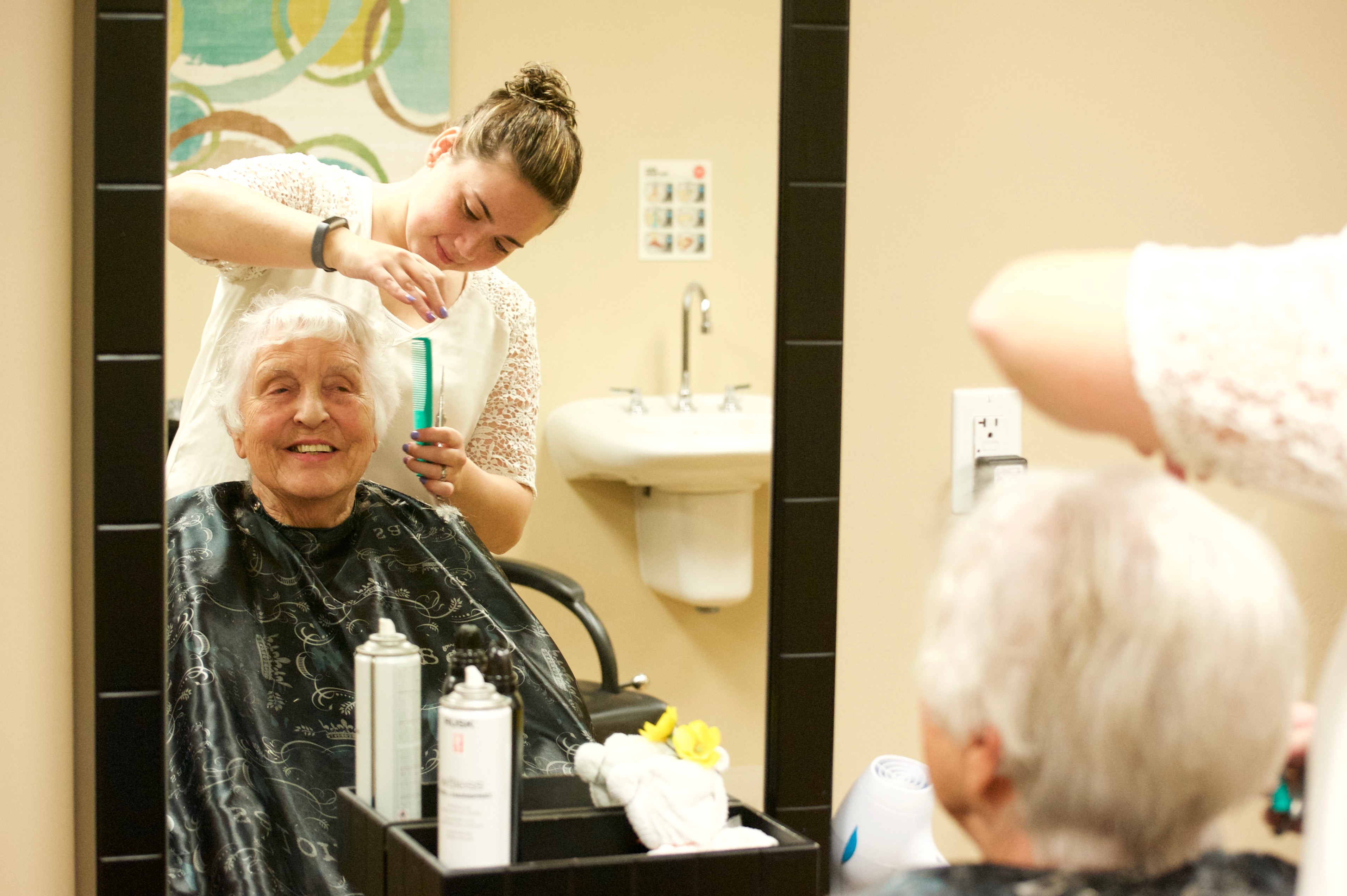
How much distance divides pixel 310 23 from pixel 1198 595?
3.20 feet

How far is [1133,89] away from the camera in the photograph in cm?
138

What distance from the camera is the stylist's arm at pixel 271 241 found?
1.14 m

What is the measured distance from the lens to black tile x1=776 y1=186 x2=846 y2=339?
49.8 inches

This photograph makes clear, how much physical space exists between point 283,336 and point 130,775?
46 centimetres

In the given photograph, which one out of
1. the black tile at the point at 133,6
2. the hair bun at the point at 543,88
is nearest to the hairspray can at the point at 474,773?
the hair bun at the point at 543,88

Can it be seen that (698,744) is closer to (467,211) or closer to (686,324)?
(686,324)

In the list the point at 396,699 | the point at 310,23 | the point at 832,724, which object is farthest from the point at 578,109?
the point at 832,724

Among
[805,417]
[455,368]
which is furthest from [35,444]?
[805,417]

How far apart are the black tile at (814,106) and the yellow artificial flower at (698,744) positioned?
0.60 meters

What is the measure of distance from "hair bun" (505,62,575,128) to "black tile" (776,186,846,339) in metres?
0.26

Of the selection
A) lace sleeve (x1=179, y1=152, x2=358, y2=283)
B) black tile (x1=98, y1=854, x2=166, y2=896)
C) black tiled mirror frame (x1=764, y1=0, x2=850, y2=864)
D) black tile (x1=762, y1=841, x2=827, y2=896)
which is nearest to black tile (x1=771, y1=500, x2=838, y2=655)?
black tiled mirror frame (x1=764, y1=0, x2=850, y2=864)

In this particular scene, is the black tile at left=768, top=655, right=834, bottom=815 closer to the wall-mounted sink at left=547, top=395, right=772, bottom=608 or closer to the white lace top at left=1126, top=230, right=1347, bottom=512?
the wall-mounted sink at left=547, top=395, right=772, bottom=608

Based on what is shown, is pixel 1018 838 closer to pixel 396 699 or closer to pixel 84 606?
pixel 396 699

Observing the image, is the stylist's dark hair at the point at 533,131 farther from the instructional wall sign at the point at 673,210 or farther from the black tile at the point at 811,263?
the black tile at the point at 811,263
